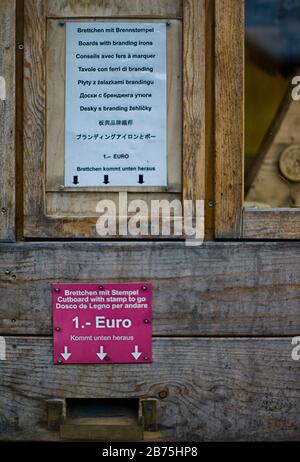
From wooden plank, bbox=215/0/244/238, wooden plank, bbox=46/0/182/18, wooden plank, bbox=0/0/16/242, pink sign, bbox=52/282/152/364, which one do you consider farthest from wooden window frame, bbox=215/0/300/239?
wooden plank, bbox=0/0/16/242

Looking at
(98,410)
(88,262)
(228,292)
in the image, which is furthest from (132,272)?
(98,410)

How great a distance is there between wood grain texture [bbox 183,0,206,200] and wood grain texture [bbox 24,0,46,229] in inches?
20.9

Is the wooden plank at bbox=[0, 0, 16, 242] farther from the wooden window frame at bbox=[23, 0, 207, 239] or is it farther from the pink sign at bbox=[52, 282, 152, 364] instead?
the pink sign at bbox=[52, 282, 152, 364]

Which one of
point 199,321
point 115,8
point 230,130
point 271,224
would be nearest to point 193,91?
point 230,130

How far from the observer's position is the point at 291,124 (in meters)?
2.56

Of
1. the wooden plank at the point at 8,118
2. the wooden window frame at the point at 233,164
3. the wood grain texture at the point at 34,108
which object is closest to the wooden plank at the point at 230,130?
the wooden window frame at the point at 233,164

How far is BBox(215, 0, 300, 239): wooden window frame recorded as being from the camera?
245 centimetres

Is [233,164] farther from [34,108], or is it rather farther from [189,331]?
[34,108]

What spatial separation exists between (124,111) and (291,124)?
656mm

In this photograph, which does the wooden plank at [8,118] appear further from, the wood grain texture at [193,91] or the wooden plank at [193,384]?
the wood grain texture at [193,91]

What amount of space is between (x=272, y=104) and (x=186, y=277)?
0.75 meters

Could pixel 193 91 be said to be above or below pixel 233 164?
above

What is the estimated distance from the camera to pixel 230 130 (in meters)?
2.45
